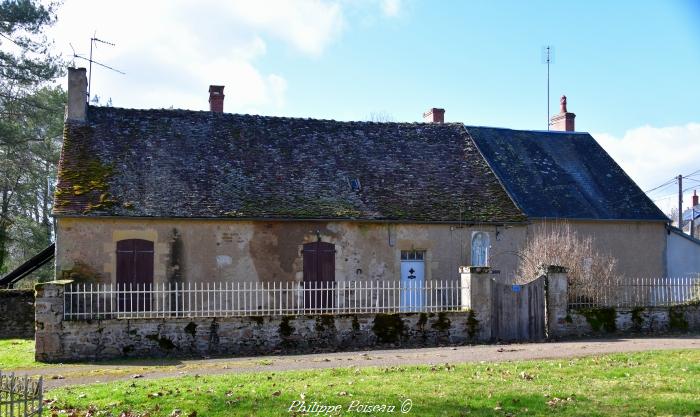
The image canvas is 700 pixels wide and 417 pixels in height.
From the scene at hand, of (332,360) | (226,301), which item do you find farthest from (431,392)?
(226,301)

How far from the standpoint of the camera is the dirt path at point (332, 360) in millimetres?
12227

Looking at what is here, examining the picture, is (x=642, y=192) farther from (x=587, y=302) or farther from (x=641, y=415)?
(x=641, y=415)

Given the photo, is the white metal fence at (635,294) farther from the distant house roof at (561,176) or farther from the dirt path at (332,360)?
the distant house roof at (561,176)

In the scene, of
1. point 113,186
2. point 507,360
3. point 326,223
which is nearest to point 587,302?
point 507,360

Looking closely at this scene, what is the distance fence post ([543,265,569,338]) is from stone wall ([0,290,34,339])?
13.0m

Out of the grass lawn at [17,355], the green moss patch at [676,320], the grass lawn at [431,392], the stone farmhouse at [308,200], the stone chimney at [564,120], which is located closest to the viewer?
the grass lawn at [431,392]

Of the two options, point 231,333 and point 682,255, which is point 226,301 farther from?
point 682,255

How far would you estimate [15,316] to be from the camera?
19422mm

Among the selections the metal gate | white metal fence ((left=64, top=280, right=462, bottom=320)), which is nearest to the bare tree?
the metal gate

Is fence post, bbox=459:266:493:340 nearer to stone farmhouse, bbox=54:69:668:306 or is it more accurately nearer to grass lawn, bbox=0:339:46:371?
stone farmhouse, bbox=54:69:668:306

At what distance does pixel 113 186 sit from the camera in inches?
763

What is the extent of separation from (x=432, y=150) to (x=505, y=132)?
378 centimetres

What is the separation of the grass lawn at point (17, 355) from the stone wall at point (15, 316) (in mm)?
1070

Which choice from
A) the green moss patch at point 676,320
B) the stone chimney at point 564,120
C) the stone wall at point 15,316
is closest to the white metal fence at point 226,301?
the stone wall at point 15,316
